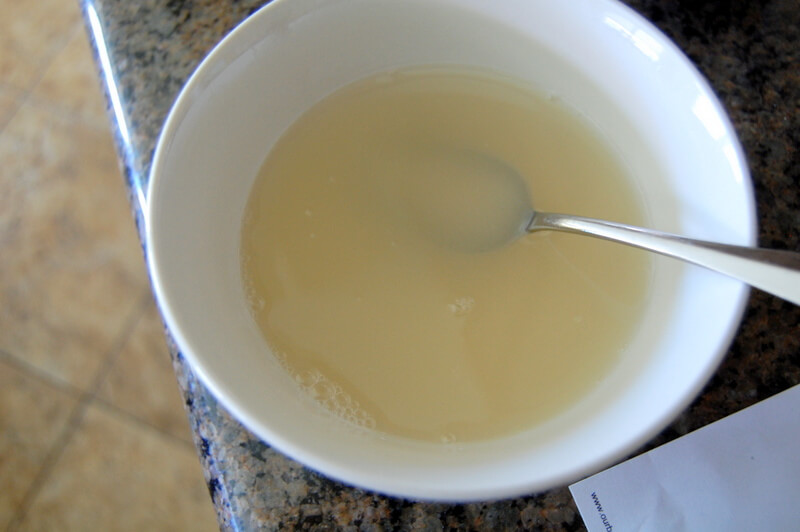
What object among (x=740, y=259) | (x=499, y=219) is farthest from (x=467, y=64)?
(x=740, y=259)

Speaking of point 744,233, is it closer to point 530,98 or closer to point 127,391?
point 530,98

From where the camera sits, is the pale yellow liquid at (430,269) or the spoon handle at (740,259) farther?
the pale yellow liquid at (430,269)

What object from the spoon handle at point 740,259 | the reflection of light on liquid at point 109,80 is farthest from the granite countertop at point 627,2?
the spoon handle at point 740,259

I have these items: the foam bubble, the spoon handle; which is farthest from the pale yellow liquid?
the spoon handle

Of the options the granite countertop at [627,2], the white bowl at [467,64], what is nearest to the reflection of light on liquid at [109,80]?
the granite countertop at [627,2]

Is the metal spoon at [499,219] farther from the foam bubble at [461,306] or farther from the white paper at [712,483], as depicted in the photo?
the white paper at [712,483]

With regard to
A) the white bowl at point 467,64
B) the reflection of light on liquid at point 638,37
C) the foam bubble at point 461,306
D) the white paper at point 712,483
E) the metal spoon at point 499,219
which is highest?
the reflection of light on liquid at point 638,37

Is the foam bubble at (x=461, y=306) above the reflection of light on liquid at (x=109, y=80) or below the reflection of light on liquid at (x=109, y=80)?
below
